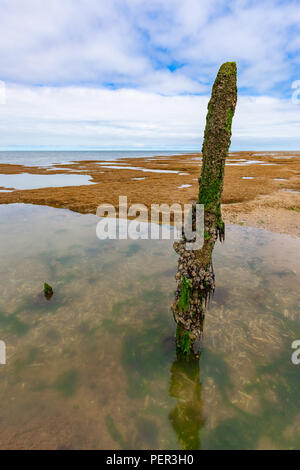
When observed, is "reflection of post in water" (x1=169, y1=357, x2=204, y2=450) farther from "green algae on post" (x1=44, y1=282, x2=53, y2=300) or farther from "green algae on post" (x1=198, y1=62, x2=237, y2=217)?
"green algae on post" (x1=44, y1=282, x2=53, y2=300)

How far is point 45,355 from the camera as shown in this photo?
24.7ft

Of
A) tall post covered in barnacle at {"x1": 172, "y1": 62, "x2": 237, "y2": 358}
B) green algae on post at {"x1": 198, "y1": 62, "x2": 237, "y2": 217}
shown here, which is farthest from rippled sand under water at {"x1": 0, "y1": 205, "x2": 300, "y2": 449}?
green algae on post at {"x1": 198, "y1": 62, "x2": 237, "y2": 217}

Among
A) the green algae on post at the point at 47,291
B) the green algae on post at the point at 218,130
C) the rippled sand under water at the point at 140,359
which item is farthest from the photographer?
the green algae on post at the point at 47,291

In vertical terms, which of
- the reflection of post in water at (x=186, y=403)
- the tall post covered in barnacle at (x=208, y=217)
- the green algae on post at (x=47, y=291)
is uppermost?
the tall post covered in barnacle at (x=208, y=217)

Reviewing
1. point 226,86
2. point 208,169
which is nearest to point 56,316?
point 208,169

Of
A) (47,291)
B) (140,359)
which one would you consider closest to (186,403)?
(140,359)

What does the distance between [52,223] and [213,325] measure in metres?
15.9

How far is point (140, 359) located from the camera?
7426mm

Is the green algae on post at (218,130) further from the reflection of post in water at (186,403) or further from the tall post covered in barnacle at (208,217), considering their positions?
the reflection of post in water at (186,403)

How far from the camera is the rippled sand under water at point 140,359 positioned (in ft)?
18.3

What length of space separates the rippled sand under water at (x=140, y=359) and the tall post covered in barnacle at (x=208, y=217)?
4.29 feet

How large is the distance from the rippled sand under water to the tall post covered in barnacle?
4.29 feet

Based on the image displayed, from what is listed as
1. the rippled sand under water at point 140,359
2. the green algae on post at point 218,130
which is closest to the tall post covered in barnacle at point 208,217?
the green algae on post at point 218,130

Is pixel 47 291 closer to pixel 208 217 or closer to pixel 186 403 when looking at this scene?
pixel 186 403
